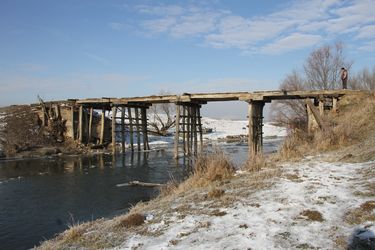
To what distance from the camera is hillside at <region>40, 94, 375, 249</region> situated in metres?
4.34

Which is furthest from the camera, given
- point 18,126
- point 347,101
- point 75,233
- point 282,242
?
point 18,126

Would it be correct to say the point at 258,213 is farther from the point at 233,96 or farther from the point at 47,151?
the point at 47,151

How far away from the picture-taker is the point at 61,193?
12438 millimetres

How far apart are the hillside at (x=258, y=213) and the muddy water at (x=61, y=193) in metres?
2.30

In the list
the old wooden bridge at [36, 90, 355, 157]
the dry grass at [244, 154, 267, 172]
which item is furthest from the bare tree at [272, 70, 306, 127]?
the dry grass at [244, 154, 267, 172]

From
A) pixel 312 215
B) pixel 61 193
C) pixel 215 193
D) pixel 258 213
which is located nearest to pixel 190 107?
pixel 61 193

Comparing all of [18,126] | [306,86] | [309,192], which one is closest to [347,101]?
[309,192]

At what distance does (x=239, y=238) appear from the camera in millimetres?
4387

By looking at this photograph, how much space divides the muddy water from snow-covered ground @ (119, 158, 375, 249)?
375 cm

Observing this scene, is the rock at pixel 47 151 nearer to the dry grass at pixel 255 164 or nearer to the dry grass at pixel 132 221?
the dry grass at pixel 255 164

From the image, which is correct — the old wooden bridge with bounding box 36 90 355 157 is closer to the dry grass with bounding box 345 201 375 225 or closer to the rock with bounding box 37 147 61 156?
the rock with bounding box 37 147 61 156

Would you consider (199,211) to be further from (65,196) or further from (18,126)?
(18,126)

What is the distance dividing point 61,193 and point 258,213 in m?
8.95

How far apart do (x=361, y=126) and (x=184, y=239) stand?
31.8 feet
